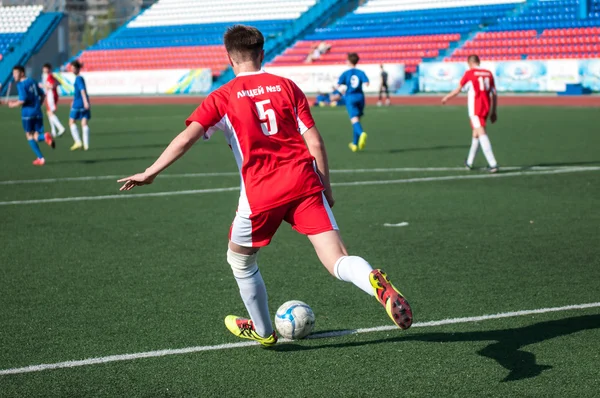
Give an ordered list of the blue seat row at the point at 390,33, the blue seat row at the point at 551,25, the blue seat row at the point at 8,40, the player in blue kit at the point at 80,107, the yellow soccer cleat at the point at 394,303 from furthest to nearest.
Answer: the blue seat row at the point at 8,40
the blue seat row at the point at 390,33
the blue seat row at the point at 551,25
the player in blue kit at the point at 80,107
the yellow soccer cleat at the point at 394,303

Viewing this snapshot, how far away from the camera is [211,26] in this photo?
54.4 m

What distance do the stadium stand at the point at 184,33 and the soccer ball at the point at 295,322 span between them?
4375 cm

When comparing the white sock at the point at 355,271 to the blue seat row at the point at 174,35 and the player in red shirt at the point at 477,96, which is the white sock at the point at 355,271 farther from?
the blue seat row at the point at 174,35

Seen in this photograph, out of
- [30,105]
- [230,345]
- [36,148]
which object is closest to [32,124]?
[30,105]

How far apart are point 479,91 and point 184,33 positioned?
42366 mm

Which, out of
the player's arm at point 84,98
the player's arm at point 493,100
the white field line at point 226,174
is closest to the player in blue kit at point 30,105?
the player's arm at point 84,98

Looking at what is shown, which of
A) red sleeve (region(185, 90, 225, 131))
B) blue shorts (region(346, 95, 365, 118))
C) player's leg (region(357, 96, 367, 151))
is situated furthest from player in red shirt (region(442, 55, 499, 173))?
red sleeve (region(185, 90, 225, 131))

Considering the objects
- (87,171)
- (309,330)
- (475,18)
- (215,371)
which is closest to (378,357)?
(309,330)

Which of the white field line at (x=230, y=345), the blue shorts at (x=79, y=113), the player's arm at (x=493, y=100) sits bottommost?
the blue shorts at (x=79, y=113)

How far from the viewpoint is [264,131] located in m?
4.70

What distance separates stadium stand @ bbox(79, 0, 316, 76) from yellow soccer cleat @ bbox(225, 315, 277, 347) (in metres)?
43.7

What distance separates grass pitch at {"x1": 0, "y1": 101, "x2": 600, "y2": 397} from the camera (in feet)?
15.5

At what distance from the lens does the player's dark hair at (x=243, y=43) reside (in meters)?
4.62

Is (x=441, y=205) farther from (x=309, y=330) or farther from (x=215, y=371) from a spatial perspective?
(x=215, y=371)
